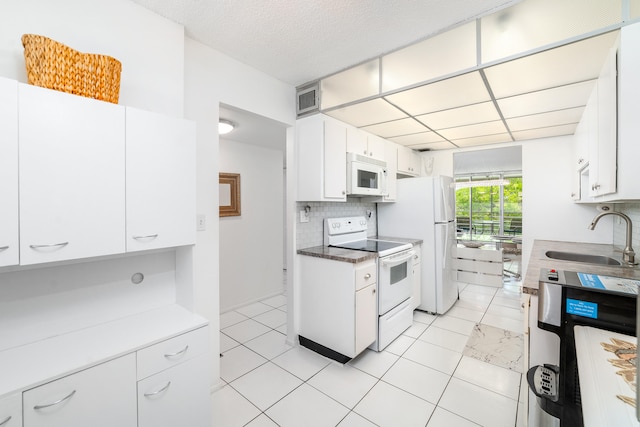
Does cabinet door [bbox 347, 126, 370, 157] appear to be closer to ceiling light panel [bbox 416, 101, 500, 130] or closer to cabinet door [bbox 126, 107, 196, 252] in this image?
ceiling light panel [bbox 416, 101, 500, 130]

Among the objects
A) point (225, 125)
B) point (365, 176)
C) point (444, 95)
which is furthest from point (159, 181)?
point (444, 95)

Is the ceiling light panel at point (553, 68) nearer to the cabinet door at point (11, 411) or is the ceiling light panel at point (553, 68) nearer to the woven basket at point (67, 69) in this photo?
the woven basket at point (67, 69)

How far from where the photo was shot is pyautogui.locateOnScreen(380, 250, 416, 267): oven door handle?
8.41ft

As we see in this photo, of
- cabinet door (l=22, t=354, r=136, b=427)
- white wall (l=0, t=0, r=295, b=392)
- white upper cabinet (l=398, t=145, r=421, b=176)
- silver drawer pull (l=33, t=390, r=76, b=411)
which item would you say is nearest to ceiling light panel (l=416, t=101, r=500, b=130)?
white upper cabinet (l=398, t=145, r=421, b=176)

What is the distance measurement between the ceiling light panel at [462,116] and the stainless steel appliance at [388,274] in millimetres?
1363

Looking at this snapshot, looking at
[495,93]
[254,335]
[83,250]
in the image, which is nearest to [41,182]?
[83,250]

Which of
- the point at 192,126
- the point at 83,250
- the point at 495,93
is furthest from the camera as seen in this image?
the point at 495,93

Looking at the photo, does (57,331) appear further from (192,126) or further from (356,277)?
(356,277)

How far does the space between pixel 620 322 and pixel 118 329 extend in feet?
7.42

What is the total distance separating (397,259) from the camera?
271 cm

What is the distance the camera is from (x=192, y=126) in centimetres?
152

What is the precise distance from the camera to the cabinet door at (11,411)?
0.91 meters

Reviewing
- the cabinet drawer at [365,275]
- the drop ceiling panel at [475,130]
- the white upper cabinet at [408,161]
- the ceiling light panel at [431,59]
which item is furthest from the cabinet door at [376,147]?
the cabinet drawer at [365,275]

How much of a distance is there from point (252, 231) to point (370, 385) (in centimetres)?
263
